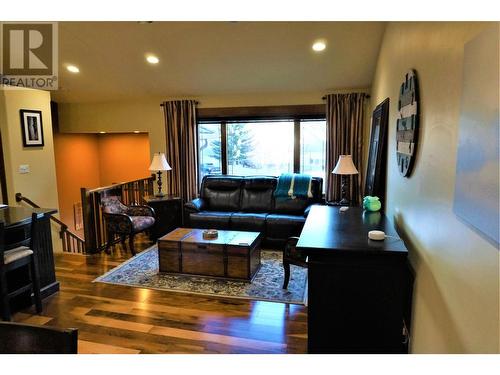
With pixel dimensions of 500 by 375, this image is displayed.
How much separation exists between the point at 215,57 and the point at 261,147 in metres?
1.83

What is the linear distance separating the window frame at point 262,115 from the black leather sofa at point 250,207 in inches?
22.6

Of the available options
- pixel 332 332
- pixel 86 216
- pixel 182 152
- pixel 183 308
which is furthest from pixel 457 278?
pixel 182 152

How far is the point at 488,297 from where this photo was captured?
3.51ft

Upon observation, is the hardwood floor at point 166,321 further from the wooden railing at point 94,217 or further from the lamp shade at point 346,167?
the lamp shade at point 346,167

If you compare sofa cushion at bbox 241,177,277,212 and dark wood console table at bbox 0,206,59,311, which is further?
sofa cushion at bbox 241,177,277,212

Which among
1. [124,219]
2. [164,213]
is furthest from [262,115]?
[124,219]

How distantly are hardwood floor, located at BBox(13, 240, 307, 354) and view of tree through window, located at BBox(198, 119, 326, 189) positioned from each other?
3022 millimetres

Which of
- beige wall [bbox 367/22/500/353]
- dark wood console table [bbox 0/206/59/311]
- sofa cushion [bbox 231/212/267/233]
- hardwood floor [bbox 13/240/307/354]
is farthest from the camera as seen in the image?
→ sofa cushion [bbox 231/212/267/233]

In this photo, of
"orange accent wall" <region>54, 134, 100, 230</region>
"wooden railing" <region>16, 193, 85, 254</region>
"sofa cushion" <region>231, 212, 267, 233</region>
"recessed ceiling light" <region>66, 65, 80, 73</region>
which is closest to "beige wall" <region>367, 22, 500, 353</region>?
"sofa cushion" <region>231, 212, 267, 233</region>

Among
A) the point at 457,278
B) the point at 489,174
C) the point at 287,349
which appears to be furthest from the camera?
the point at 287,349

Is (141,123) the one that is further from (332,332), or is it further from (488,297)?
(488,297)

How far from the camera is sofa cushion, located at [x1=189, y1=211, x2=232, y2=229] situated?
5012 mm

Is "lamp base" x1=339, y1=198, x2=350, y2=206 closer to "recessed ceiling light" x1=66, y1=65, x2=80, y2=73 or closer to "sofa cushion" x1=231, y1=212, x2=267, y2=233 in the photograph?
"sofa cushion" x1=231, y1=212, x2=267, y2=233

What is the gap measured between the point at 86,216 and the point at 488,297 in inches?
190
